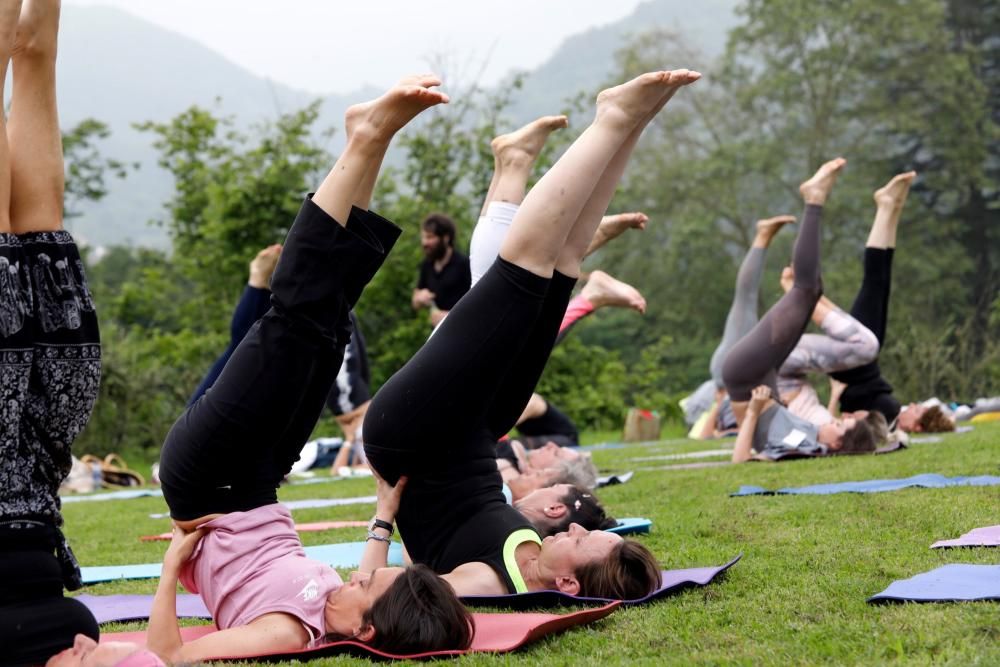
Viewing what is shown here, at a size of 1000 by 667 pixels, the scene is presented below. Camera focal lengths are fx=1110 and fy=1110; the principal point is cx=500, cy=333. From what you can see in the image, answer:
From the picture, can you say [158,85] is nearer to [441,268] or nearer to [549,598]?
[441,268]

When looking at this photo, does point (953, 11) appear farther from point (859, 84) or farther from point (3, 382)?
point (3, 382)

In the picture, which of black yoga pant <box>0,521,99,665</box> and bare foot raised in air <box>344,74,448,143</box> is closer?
black yoga pant <box>0,521,99,665</box>

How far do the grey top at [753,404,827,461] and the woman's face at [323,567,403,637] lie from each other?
4781 mm

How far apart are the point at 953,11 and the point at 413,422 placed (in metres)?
29.3

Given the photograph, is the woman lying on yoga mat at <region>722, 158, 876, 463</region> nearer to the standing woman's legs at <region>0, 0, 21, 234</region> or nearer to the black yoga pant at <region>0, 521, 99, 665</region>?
the black yoga pant at <region>0, 521, 99, 665</region>

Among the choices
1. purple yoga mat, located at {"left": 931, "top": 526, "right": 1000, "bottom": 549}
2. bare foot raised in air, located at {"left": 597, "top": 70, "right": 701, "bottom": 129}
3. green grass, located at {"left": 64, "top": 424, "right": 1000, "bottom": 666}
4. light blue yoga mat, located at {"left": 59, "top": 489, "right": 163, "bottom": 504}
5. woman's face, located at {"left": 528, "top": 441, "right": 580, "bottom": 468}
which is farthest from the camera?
light blue yoga mat, located at {"left": 59, "top": 489, "right": 163, "bottom": 504}

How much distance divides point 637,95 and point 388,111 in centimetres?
87

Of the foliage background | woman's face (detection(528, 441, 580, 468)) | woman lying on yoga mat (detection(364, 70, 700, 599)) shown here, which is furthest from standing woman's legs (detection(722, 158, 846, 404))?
the foliage background

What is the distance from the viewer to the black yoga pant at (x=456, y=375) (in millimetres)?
3236

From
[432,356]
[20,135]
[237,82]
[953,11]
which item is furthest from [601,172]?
[237,82]

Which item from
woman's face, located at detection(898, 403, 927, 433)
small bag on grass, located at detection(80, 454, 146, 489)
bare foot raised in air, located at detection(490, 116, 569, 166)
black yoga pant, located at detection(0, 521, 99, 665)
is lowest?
small bag on grass, located at detection(80, 454, 146, 489)

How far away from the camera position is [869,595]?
3.03 m

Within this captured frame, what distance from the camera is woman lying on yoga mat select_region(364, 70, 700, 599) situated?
10.7ft

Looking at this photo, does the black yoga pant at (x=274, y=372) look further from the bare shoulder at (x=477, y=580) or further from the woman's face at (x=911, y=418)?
the woman's face at (x=911, y=418)
